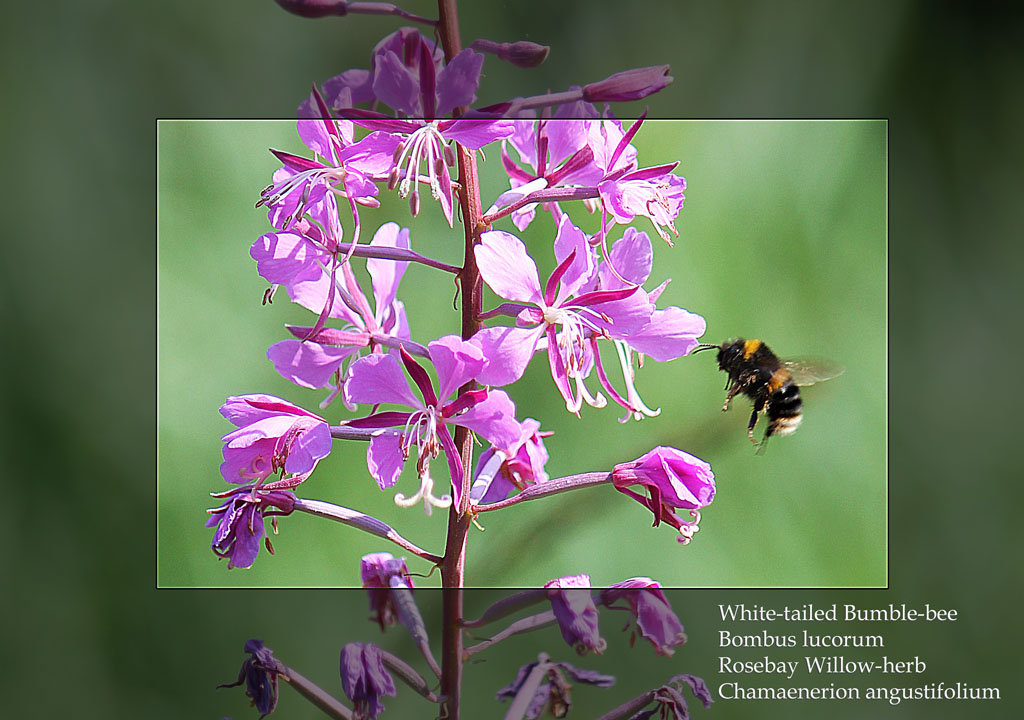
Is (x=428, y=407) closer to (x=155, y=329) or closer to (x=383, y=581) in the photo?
(x=383, y=581)

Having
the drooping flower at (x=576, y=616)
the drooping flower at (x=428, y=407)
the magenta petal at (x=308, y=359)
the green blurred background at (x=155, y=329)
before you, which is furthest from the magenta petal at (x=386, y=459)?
the green blurred background at (x=155, y=329)

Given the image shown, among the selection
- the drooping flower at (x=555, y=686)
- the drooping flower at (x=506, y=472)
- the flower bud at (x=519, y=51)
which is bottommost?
the drooping flower at (x=555, y=686)

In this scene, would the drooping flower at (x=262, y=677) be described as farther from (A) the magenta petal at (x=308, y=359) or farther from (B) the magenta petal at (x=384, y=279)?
(B) the magenta petal at (x=384, y=279)

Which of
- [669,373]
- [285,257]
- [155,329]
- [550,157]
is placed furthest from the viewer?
[155,329]

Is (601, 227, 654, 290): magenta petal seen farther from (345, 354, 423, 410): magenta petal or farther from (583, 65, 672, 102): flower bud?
(345, 354, 423, 410): magenta petal

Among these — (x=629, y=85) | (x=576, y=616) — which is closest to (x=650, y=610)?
(x=576, y=616)

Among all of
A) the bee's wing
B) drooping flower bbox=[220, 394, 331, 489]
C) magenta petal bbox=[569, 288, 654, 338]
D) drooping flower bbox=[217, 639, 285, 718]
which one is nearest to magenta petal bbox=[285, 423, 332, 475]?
drooping flower bbox=[220, 394, 331, 489]

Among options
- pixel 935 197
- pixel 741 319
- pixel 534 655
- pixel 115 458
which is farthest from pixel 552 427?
pixel 935 197
